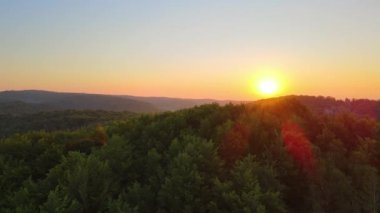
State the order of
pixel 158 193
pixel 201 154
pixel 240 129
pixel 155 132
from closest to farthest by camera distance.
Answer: pixel 158 193
pixel 201 154
pixel 240 129
pixel 155 132

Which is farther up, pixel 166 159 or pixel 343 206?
pixel 166 159

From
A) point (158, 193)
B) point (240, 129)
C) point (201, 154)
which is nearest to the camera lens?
point (158, 193)

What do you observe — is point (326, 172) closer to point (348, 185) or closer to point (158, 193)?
point (348, 185)

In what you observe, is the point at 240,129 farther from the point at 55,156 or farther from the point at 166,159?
the point at 55,156

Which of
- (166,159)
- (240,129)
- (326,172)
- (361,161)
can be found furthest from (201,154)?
(361,161)

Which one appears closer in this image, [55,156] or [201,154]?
[201,154]

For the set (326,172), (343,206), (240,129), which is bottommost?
(343,206)
